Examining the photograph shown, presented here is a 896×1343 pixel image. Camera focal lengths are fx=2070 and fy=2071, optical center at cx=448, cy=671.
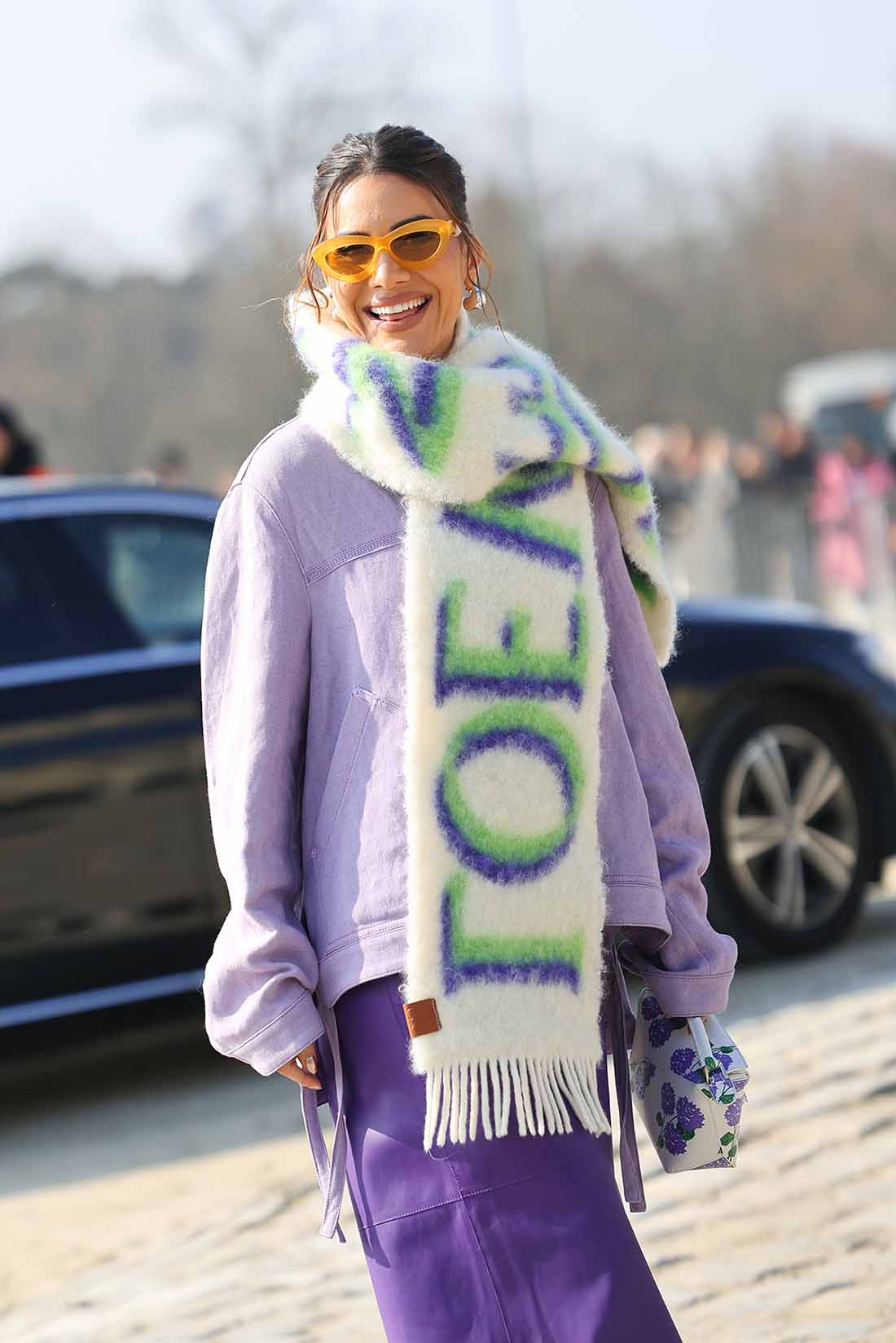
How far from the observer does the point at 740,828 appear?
641 cm

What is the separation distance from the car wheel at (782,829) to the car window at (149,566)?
1.63 m

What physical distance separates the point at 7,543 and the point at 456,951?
3.84m

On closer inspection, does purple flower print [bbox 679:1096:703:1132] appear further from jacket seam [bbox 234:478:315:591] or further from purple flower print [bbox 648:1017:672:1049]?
jacket seam [bbox 234:478:315:591]

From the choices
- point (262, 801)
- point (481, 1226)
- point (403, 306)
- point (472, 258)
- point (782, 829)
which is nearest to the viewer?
point (481, 1226)

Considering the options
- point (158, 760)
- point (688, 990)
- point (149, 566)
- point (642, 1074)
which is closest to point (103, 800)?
point (158, 760)

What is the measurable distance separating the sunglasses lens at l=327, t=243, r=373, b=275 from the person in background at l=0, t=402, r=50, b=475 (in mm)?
7048

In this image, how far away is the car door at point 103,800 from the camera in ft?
18.2

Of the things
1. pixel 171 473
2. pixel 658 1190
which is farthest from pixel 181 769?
pixel 171 473

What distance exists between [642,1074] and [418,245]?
106 centimetres

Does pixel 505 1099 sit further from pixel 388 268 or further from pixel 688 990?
pixel 388 268

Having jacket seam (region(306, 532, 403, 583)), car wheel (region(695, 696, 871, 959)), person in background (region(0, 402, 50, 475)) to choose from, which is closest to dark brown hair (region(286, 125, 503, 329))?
jacket seam (region(306, 532, 403, 583))

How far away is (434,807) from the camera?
91.4 inches

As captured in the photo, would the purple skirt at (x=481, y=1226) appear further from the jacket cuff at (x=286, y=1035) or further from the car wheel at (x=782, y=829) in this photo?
the car wheel at (x=782, y=829)

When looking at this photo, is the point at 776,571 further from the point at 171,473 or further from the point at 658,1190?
the point at 658,1190
